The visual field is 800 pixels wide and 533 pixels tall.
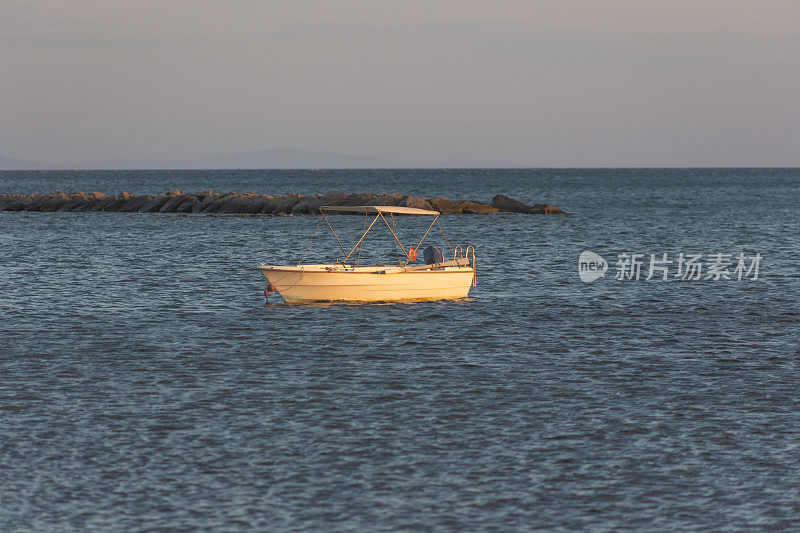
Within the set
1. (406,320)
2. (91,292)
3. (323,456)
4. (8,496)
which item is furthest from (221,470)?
(91,292)

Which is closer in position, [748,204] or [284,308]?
[284,308]

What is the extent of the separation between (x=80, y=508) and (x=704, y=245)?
52.0m

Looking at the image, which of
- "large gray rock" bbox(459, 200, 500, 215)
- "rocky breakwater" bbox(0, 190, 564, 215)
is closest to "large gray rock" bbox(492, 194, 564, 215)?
"rocky breakwater" bbox(0, 190, 564, 215)

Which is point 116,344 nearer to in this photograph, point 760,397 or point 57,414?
point 57,414

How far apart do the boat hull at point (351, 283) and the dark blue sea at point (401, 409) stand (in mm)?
533

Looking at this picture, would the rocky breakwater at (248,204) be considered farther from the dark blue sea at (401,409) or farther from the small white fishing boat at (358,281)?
the dark blue sea at (401,409)

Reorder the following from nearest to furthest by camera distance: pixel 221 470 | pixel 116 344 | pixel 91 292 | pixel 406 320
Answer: pixel 221 470, pixel 116 344, pixel 406 320, pixel 91 292

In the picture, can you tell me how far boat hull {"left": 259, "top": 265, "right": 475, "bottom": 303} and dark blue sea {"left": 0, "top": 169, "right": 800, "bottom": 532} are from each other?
0.53 m

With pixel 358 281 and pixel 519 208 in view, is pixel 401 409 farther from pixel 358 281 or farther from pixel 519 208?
pixel 519 208

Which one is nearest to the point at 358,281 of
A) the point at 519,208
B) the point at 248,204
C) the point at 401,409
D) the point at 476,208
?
the point at 401,409

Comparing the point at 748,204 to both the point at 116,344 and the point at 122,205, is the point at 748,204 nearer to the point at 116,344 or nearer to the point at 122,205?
the point at 122,205

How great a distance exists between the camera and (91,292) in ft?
112

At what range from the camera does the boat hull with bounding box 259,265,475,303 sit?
99.1 ft

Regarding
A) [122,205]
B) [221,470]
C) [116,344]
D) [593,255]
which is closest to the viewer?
[221,470]
